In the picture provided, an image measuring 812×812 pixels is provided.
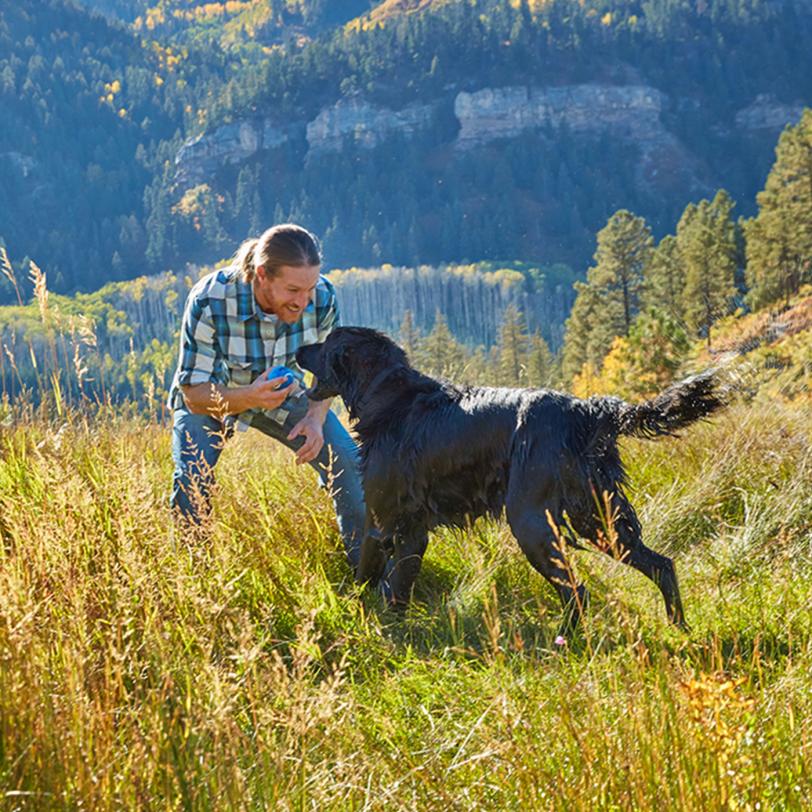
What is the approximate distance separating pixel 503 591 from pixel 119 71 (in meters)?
221

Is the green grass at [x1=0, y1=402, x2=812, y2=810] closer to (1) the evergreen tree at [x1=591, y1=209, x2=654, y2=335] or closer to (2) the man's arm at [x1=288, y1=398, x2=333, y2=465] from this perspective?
(2) the man's arm at [x1=288, y1=398, x2=333, y2=465]

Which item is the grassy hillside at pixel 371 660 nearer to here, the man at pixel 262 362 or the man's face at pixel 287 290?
the man at pixel 262 362

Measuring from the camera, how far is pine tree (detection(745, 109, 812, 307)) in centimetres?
4672

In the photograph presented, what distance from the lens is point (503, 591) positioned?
12.2 feet

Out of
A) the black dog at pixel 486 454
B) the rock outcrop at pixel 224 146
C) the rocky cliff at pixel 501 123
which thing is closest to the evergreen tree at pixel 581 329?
the black dog at pixel 486 454

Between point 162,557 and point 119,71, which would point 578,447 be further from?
point 119,71

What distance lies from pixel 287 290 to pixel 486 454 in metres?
1.30

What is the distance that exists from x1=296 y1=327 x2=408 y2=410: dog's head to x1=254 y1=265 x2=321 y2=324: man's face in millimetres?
250

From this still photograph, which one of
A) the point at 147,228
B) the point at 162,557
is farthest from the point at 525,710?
the point at 147,228

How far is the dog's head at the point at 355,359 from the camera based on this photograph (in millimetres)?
4016

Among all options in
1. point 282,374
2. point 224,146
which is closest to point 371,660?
point 282,374

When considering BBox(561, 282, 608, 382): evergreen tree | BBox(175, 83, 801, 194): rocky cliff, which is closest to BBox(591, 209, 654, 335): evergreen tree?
BBox(561, 282, 608, 382): evergreen tree

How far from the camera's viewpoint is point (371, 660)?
3053 mm

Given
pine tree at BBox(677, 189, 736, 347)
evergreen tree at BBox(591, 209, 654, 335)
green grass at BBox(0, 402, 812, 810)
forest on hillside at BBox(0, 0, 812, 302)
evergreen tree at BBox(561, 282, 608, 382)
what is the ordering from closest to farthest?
green grass at BBox(0, 402, 812, 810), pine tree at BBox(677, 189, 736, 347), evergreen tree at BBox(591, 209, 654, 335), evergreen tree at BBox(561, 282, 608, 382), forest on hillside at BBox(0, 0, 812, 302)
